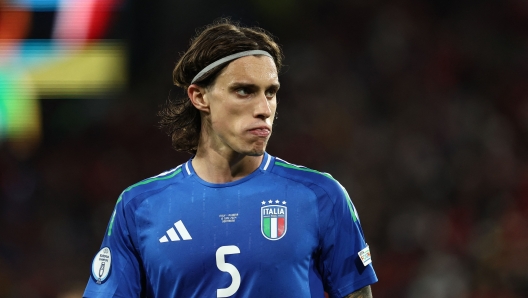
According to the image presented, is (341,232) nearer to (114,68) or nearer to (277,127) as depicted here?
(114,68)

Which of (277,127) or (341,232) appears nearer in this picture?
(341,232)

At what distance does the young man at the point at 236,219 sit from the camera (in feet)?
9.27

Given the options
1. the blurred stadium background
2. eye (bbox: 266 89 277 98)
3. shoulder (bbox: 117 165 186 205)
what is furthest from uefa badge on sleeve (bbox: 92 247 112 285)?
the blurred stadium background

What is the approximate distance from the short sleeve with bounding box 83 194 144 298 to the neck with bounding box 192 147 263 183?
349mm

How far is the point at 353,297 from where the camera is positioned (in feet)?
9.40

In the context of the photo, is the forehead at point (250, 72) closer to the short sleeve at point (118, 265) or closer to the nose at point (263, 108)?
the nose at point (263, 108)

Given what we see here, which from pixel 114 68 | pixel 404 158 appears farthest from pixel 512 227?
pixel 114 68

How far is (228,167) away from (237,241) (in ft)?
1.11

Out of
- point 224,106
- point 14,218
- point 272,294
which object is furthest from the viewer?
point 14,218

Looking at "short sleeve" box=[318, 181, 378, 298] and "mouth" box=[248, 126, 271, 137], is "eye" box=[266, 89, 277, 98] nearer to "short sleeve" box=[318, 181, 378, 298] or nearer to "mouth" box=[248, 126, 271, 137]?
"mouth" box=[248, 126, 271, 137]

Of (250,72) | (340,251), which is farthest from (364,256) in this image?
(250,72)

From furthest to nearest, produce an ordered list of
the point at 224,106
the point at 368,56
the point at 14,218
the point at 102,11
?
the point at 368,56
the point at 14,218
the point at 102,11
the point at 224,106

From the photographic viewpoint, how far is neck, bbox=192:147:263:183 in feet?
9.96

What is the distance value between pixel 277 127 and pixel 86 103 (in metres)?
2.54
